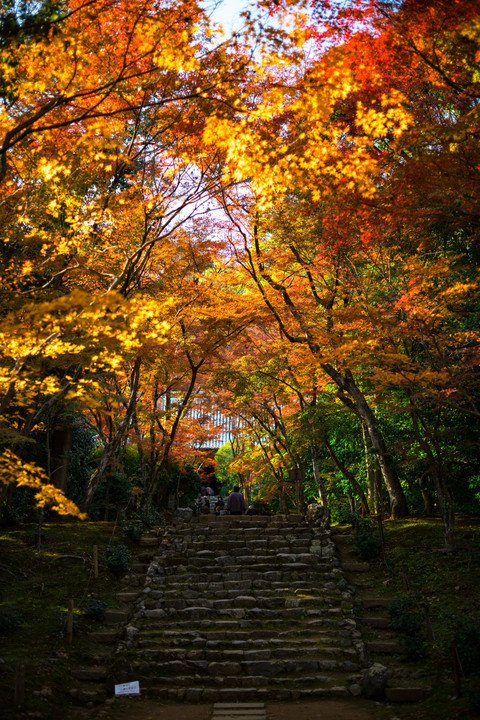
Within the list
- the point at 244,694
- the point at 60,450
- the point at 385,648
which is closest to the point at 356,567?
the point at 385,648

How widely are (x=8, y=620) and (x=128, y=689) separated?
2.13 m

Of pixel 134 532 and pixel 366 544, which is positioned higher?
pixel 134 532

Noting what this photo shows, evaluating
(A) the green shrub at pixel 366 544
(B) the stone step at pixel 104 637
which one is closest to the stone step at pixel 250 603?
(B) the stone step at pixel 104 637

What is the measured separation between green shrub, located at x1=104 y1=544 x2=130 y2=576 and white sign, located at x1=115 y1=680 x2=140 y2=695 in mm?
3679

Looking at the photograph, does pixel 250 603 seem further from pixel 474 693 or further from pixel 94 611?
pixel 474 693

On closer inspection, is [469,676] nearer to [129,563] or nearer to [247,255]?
[129,563]

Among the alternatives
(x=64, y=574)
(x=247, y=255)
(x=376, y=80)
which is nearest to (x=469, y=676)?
(x=64, y=574)

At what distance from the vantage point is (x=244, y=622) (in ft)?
30.6

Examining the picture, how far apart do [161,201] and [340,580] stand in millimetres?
7775

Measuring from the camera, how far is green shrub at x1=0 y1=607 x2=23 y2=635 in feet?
26.9

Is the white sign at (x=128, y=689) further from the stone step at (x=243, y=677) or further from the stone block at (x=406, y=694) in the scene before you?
the stone block at (x=406, y=694)

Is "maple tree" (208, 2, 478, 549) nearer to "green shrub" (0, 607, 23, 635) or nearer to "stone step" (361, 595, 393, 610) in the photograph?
"stone step" (361, 595, 393, 610)

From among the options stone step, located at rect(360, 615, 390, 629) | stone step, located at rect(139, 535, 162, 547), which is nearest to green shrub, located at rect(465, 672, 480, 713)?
stone step, located at rect(360, 615, 390, 629)

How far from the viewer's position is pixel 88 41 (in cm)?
723
